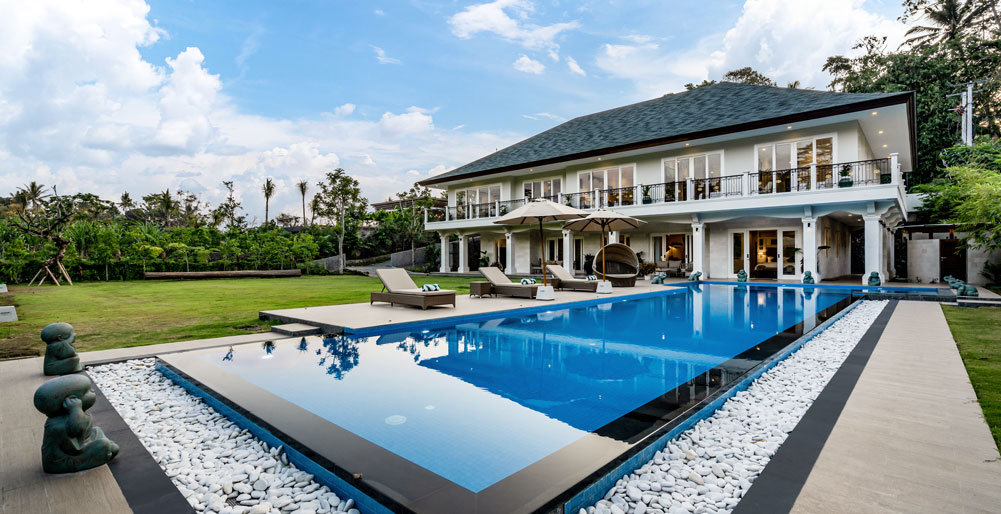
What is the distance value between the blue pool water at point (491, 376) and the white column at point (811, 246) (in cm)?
848

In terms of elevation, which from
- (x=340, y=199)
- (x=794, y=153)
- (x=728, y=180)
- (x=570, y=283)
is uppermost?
Result: (x=340, y=199)

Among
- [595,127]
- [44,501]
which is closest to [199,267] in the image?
[595,127]

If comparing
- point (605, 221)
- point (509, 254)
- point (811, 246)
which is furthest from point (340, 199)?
point (811, 246)

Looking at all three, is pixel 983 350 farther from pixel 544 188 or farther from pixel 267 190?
pixel 267 190

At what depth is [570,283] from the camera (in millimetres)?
14125

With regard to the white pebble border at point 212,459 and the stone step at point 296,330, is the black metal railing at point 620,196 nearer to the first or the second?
the stone step at point 296,330

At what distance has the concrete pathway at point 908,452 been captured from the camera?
2158mm

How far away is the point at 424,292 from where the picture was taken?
9500mm

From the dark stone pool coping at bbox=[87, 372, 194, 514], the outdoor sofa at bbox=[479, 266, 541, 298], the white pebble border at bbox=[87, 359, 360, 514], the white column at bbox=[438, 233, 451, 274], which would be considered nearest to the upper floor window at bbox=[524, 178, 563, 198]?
the white column at bbox=[438, 233, 451, 274]

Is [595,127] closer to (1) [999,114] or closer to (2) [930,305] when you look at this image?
(2) [930,305]

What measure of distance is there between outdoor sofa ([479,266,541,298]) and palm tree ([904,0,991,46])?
129ft

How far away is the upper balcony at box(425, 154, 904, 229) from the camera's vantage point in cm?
1568

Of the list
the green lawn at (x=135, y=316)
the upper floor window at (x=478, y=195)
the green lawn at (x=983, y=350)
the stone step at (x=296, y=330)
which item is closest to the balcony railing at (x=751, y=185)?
the upper floor window at (x=478, y=195)

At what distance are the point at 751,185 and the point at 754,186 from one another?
118mm
